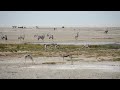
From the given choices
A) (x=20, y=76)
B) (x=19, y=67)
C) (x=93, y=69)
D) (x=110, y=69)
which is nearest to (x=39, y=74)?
(x=20, y=76)

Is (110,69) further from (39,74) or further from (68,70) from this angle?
(39,74)

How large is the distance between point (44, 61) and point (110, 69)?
4.83 meters

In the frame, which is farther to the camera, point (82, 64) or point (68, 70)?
point (82, 64)

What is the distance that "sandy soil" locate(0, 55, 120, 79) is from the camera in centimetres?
1304

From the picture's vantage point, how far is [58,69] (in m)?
14.7

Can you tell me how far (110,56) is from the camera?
1972 centimetres

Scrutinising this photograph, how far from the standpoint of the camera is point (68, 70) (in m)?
14.4

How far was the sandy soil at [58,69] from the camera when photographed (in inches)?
513
